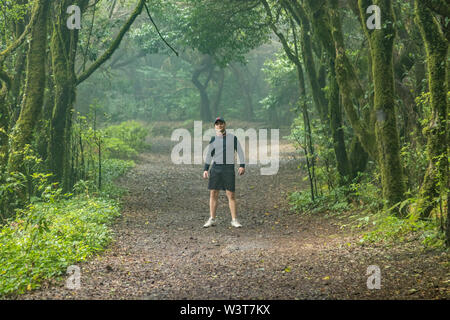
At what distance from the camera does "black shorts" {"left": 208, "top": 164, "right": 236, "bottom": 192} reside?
9.24 metres

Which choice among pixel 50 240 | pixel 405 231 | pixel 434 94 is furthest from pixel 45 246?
pixel 434 94

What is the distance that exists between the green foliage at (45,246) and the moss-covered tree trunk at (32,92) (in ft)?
4.85

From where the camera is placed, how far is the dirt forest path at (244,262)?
524 centimetres

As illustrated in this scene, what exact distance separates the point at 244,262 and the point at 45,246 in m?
2.60

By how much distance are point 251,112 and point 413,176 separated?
112 ft

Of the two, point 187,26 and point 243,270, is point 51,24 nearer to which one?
point 187,26

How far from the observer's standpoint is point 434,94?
6.84 meters

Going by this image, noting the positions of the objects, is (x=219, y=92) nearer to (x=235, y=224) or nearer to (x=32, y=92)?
(x=32, y=92)

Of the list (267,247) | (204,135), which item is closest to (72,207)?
(267,247)

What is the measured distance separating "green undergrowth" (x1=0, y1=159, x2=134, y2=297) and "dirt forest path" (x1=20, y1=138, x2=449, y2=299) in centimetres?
23

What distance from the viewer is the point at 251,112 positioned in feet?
139

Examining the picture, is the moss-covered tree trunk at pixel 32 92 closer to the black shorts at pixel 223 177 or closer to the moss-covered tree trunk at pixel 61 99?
the moss-covered tree trunk at pixel 61 99

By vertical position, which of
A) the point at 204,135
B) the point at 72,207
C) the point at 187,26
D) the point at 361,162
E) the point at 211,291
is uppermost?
the point at 187,26

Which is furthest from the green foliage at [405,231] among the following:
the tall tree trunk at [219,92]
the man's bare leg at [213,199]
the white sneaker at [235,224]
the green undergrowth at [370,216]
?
the tall tree trunk at [219,92]
